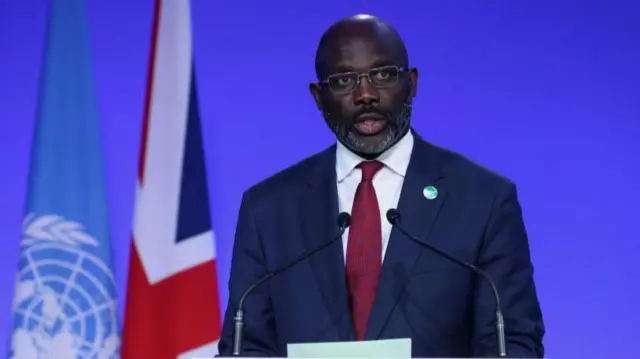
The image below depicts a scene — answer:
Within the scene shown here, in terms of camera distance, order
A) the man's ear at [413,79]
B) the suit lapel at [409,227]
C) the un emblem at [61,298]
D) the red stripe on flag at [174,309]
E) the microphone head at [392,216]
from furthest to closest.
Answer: the red stripe on flag at [174,309] < the un emblem at [61,298] < the man's ear at [413,79] < the suit lapel at [409,227] < the microphone head at [392,216]

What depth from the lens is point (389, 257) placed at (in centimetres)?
189

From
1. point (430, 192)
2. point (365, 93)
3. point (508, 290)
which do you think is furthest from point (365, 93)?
point (508, 290)

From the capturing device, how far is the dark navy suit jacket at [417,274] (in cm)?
185

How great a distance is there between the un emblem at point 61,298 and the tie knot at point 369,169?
4.68ft

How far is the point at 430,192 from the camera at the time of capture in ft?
6.48

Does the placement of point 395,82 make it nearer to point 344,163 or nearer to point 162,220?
point 344,163

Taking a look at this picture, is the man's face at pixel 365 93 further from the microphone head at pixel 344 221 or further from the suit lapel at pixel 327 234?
the microphone head at pixel 344 221

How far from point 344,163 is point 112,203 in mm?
1608

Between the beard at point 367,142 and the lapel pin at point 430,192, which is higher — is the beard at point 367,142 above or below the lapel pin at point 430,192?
above

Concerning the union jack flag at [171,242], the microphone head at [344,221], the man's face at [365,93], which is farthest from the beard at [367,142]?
the union jack flag at [171,242]

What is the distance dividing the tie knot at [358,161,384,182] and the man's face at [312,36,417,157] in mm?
33

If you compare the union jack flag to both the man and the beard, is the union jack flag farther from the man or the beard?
the beard

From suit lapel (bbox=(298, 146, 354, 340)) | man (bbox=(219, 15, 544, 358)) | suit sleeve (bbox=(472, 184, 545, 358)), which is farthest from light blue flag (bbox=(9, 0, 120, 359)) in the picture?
suit sleeve (bbox=(472, 184, 545, 358))

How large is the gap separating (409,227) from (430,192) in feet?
0.35
